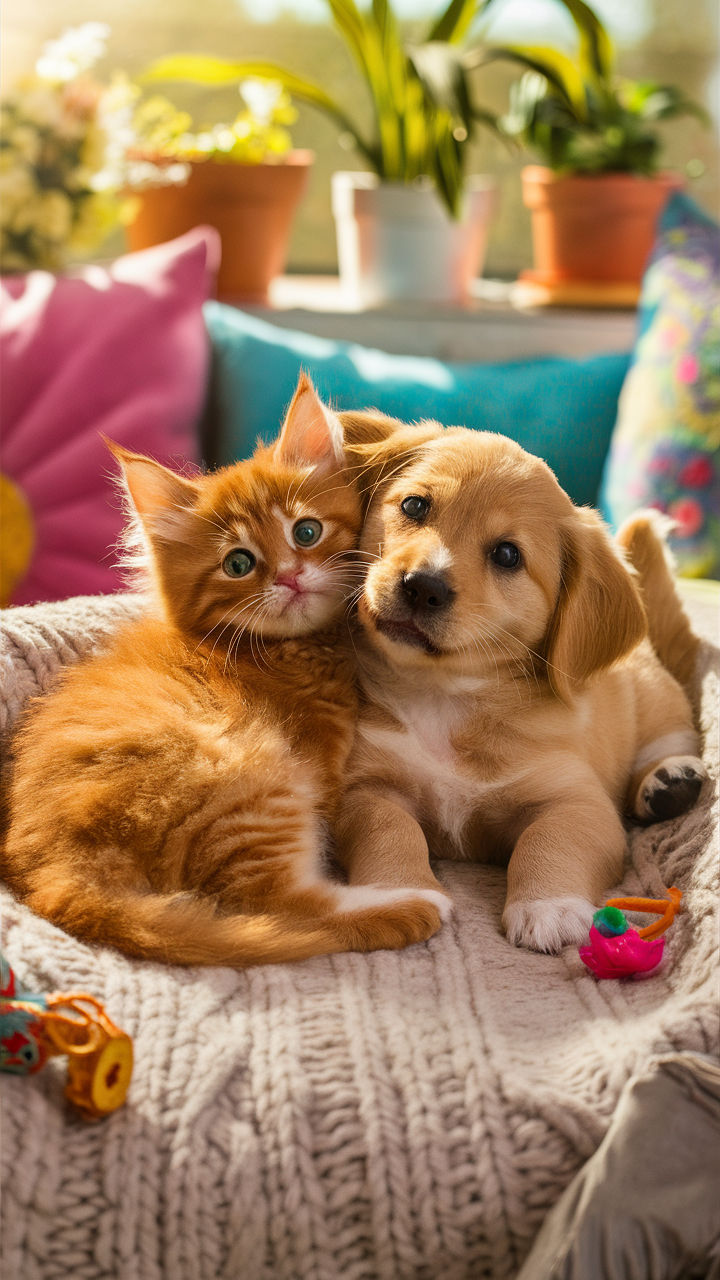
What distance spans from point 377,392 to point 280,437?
556 mm

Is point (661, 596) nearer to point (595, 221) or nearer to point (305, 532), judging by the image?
point (305, 532)

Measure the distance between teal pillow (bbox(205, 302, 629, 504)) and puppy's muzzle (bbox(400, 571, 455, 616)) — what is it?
0.28 meters

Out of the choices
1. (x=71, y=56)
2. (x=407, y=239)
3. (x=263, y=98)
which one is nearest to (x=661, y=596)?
(x=407, y=239)

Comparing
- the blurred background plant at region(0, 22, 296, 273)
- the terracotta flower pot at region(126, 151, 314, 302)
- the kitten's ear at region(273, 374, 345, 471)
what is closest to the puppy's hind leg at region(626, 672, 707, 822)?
the kitten's ear at region(273, 374, 345, 471)

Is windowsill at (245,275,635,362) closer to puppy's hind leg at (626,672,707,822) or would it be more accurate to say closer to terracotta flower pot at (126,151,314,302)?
terracotta flower pot at (126,151,314,302)

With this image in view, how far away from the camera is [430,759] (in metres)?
1.27

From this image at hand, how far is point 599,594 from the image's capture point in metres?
1.21

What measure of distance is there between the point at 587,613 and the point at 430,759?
0.24 metres

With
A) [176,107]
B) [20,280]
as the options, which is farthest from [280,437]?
[176,107]

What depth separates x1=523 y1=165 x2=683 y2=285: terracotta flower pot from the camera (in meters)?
2.36

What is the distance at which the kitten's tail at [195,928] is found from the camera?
1.01m

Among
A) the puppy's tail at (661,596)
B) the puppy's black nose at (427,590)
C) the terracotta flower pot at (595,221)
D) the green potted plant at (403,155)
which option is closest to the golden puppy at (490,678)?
the puppy's black nose at (427,590)

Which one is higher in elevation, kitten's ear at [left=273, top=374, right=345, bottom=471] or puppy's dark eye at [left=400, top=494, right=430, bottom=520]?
kitten's ear at [left=273, top=374, right=345, bottom=471]

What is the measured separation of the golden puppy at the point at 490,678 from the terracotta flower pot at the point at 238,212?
4.56ft
